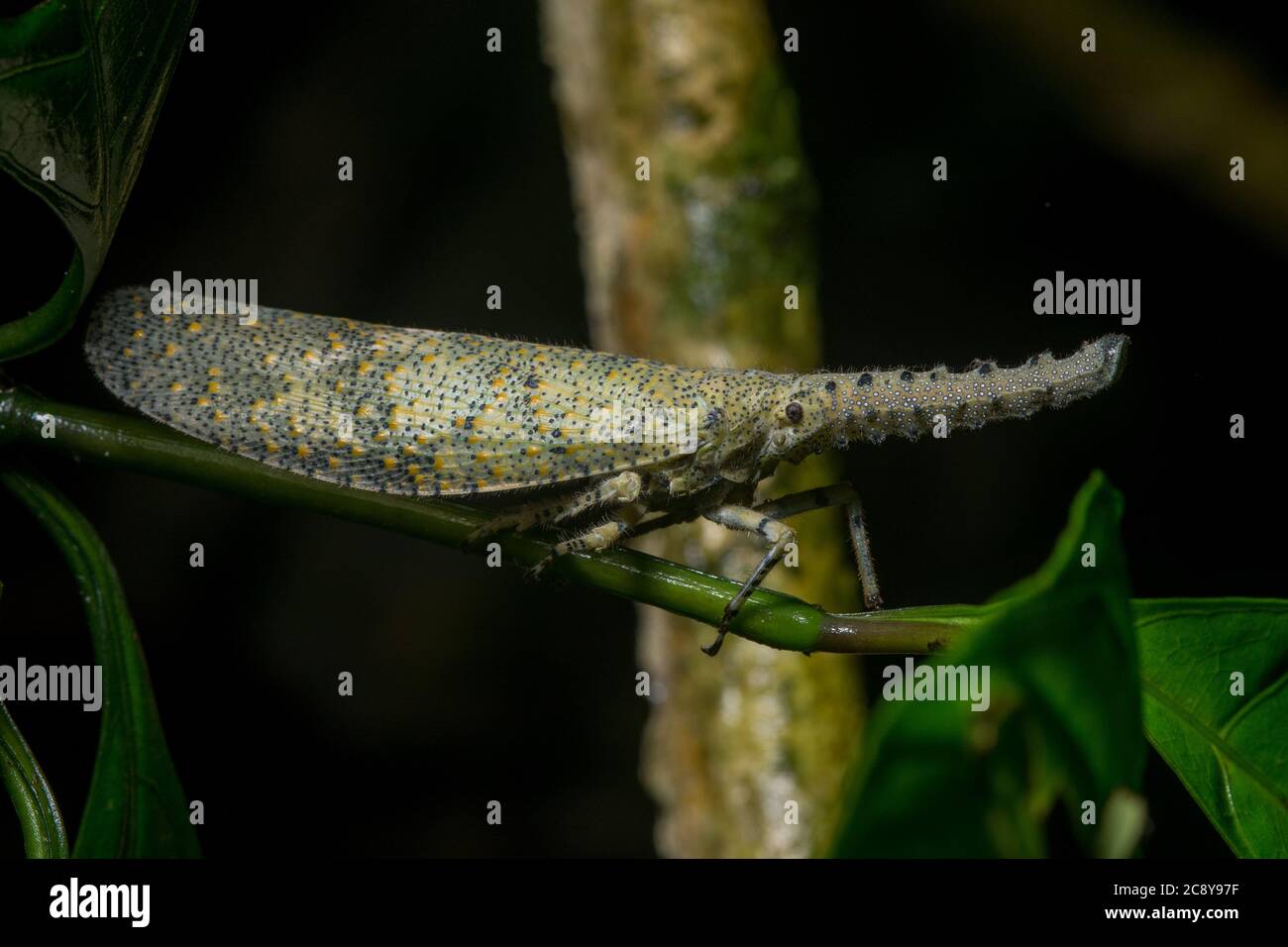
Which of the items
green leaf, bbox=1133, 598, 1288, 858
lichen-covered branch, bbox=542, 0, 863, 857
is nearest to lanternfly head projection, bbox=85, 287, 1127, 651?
green leaf, bbox=1133, 598, 1288, 858

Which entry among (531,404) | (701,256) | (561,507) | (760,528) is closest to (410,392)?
(531,404)

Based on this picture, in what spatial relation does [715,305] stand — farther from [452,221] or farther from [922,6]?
[922,6]

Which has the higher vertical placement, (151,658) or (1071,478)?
(1071,478)

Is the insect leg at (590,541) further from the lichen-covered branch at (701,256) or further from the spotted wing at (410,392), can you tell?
the lichen-covered branch at (701,256)

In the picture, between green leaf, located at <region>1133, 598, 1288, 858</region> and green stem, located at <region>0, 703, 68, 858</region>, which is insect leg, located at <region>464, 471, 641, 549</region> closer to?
green stem, located at <region>0, 703, 68, 858</region>

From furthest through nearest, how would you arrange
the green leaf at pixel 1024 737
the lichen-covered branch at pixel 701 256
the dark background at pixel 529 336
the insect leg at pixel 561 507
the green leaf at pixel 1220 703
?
1. the dark background at pixel 529 336
2. the lichen-covered branch at pixel 701 256
3. the insect leg at pixel 561 507
4. the green leaf at pixel 1220 703
5. the green leaf at pixel 1024 737

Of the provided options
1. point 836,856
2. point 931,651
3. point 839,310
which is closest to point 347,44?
point 839,310

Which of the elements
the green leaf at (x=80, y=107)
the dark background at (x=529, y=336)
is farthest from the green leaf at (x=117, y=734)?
the dark background at (x=529, y=336)
